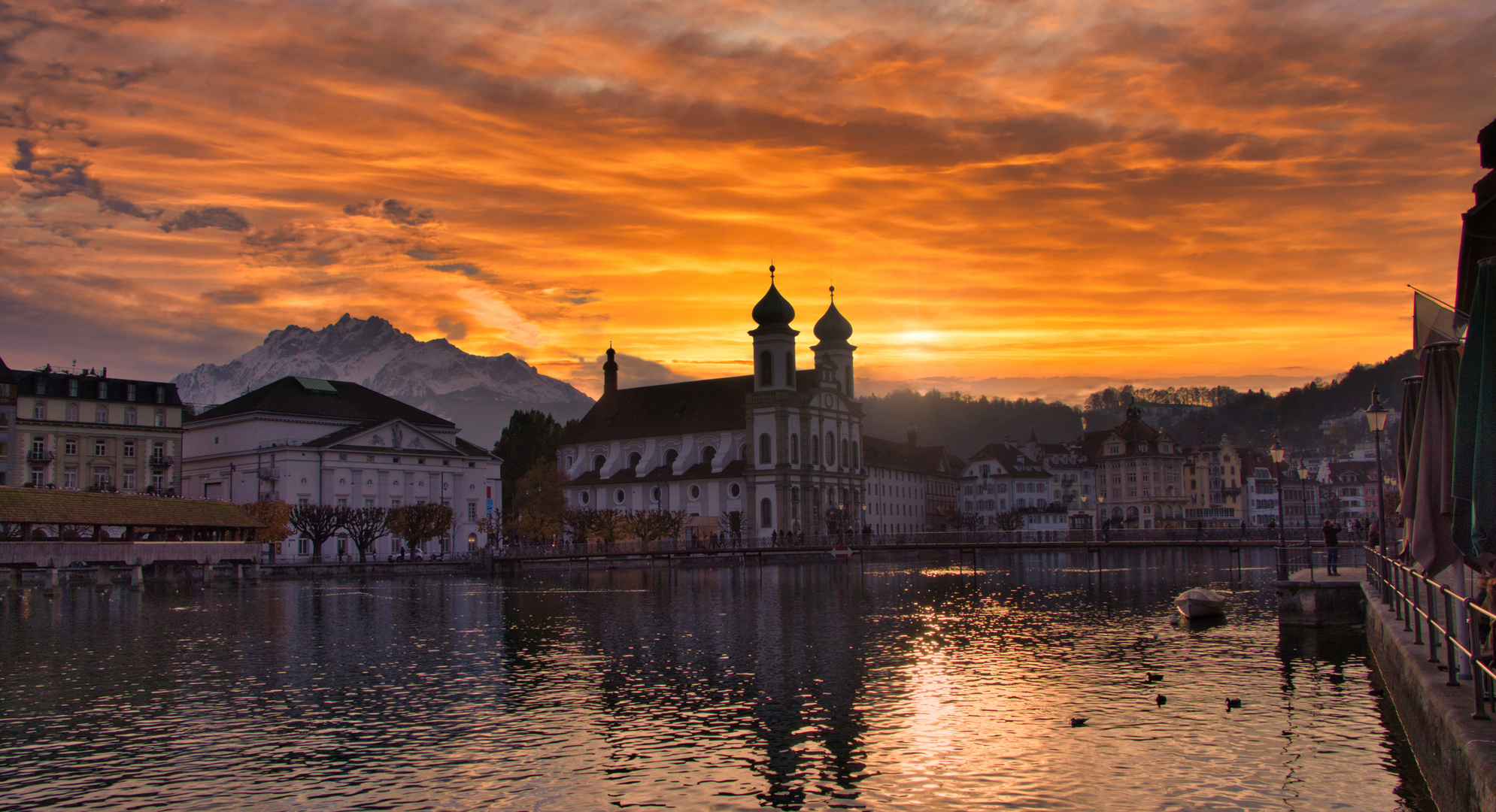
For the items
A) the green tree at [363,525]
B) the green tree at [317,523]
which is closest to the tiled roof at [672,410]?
the green tree at [363,525]

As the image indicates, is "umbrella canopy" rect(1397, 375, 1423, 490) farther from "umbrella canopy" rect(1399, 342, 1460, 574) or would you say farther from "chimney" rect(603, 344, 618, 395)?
"chimney" rect(603, 344, 618, 395)

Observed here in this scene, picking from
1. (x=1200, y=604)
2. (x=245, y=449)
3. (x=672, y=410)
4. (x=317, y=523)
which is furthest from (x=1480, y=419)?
(x=672, y=410)

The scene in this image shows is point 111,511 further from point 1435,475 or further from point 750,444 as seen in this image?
point 1435,475

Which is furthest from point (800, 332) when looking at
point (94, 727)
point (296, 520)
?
point (94, 727)

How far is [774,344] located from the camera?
13025 centimetres

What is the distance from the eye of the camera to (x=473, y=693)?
27.4 meters

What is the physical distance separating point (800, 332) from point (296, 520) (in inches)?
2120

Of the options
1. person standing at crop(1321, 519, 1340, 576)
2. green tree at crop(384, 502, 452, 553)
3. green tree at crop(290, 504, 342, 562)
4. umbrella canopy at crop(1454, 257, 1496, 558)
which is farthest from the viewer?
green tree at crop(384, 502, 452, 553)

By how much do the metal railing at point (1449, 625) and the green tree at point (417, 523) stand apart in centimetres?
8478

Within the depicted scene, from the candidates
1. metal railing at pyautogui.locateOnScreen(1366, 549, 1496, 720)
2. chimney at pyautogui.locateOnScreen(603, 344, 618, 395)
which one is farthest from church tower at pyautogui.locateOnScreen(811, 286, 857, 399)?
metal railing at pyautogui.locateOnScreen(1366, 549, 1496, 720)

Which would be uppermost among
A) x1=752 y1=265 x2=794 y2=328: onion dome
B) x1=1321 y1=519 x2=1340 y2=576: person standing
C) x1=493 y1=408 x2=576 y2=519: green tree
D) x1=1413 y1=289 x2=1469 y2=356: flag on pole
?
x1=752 y1=265 x2=794 y2=328: onion dome

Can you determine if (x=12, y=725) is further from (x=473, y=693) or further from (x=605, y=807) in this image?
(x=605, y=807)

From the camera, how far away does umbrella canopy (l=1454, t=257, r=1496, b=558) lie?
41.7ft

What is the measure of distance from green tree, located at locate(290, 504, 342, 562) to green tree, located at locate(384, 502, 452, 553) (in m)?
4.14
